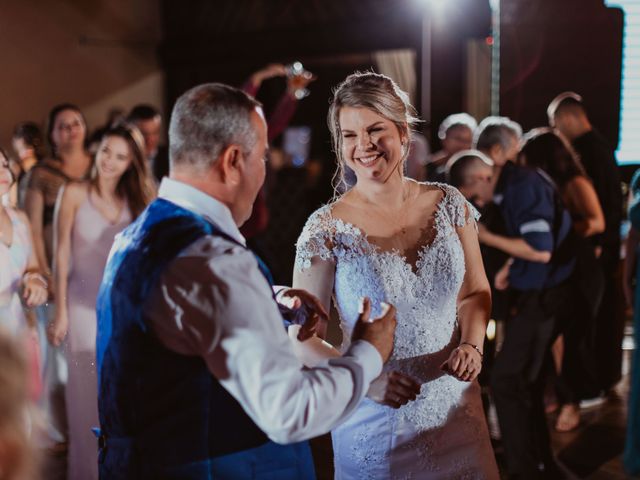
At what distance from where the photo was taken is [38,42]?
10469mm

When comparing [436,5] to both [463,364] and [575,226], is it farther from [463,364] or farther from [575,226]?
[463,364]

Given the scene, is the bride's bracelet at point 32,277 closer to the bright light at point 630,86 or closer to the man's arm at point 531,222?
the man's arm at point 531,222

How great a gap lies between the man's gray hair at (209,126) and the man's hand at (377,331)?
378 mm

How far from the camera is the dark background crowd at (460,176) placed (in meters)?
3.66

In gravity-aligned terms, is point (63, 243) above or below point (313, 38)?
below

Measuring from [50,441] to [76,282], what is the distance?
0.96m

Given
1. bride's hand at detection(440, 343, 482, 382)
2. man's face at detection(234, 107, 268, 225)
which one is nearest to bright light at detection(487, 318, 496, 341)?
bride's hand at detection(440, 343, 482, 382)

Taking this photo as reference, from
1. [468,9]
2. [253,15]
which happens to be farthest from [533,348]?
[253,15]

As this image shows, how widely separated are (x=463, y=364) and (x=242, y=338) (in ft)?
2.99

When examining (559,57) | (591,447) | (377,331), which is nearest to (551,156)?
(591,447)

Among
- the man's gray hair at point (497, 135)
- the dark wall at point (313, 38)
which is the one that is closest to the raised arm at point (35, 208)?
the man's gray hair at point (497, 135)

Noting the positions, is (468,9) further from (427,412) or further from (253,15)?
(427,412)

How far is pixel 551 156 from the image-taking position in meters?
3.99

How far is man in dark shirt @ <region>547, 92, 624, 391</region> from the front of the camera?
4.70 meters
